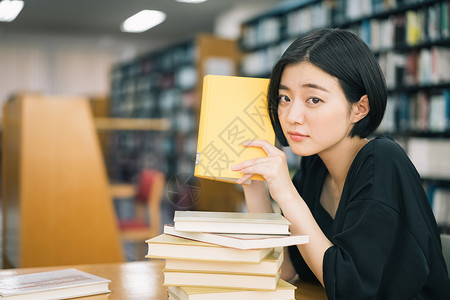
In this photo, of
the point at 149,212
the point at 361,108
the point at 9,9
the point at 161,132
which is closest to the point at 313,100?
the point at 361,108

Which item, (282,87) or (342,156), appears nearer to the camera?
(282,87)

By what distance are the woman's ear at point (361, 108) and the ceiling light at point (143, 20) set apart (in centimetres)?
790

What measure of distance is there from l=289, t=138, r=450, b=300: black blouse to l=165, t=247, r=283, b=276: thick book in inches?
4.3

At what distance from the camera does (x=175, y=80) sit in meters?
8.10

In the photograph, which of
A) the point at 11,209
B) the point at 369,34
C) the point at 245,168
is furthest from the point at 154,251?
the point at 369,34

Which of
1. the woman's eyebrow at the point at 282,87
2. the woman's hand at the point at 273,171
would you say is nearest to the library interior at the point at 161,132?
the woman's hand at the point at 273,171

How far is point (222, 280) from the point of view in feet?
2.74

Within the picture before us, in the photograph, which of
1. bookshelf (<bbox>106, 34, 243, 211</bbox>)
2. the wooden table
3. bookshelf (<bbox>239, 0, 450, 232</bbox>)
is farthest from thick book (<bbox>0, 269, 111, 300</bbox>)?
bookshelf (<bbox>106, 34, 243, 211</bbox>)

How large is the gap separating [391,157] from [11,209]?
2413 millimetres

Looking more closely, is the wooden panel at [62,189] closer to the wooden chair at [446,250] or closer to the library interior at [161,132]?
the library interior at [161,132]

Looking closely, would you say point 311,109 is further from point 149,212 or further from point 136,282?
point 149,212

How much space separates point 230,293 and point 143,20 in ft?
29.4

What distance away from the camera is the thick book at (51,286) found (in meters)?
0.85

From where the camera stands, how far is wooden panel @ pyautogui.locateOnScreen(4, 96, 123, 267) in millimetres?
2369
